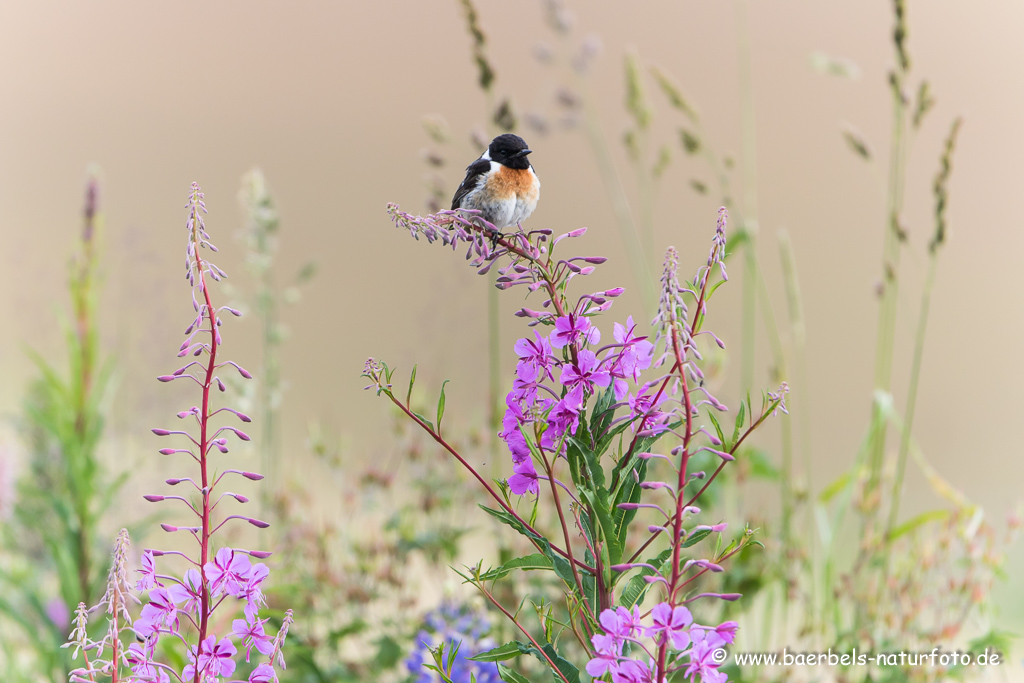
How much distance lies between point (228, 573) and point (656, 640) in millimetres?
341

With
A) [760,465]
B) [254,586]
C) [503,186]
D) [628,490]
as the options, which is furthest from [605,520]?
[760,465]

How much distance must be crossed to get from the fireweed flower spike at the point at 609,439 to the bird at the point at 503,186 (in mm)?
528

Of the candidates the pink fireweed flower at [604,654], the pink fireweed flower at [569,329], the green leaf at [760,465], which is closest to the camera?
the pink fireweed flower at [604,654]

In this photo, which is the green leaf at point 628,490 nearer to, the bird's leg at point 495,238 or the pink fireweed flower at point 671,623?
the pink fireweed flower at point 671,623

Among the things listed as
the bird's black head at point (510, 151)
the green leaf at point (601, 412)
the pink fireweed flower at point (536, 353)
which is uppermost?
the bird's black head at point (510, 151)

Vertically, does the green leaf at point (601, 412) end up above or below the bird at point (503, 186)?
below

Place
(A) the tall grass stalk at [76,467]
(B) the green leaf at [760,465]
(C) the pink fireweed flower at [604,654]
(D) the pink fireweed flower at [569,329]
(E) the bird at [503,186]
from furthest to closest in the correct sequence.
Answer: (B) the green leaf at [760,465], (A) the tall grass stalk at [76,467], (E) the bird at [503,186], (D) the pink fireweed flower at [569,329], (C) the pink fireweed flower at [604,654]

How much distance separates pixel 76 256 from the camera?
68.3 inches

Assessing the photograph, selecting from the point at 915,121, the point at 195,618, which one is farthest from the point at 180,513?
the point at 915,121

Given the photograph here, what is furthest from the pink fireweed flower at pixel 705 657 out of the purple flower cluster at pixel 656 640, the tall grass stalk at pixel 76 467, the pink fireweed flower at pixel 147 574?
the tall grass stalk at pixel 76 467

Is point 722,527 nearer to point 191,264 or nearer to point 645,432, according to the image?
point 645,432

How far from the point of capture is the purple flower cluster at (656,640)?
571 mm

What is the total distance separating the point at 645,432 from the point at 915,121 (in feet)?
5.90

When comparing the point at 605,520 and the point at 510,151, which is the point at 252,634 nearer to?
the point at 605,520
